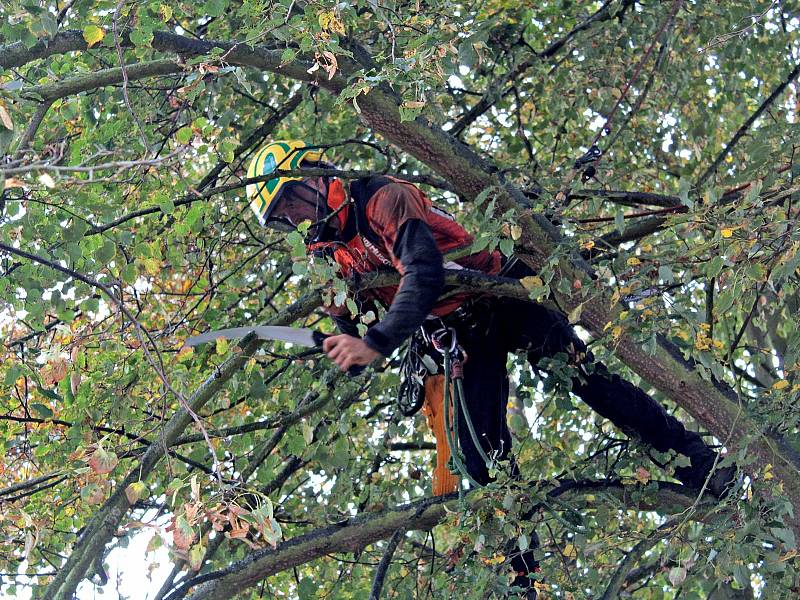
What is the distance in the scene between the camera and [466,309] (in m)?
4.38

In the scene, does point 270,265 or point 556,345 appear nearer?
point 556,345

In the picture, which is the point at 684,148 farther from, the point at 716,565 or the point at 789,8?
the point at 716,565

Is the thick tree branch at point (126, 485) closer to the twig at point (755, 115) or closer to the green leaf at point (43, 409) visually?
the green leaf at point (43, 409)

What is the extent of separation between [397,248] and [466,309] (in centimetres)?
80

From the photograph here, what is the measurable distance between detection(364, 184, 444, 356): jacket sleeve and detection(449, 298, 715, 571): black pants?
2.39 feet

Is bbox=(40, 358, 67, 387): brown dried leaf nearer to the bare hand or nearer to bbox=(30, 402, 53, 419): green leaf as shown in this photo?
the bare hand

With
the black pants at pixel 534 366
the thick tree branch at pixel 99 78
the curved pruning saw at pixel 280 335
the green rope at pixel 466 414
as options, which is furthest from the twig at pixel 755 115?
the thick tree branch at pixel 99 78

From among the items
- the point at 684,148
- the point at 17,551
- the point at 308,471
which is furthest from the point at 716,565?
the point at 17,551

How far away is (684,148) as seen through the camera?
6.35 meters

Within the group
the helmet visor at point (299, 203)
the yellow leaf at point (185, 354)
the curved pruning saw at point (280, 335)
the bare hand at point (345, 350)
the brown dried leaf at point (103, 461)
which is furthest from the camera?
the helmet visor at point (299, 203)

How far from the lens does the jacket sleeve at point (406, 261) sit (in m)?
3.41

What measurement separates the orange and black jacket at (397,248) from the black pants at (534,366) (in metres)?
0.23

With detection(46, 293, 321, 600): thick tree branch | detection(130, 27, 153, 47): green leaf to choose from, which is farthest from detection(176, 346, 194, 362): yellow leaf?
detection(130, 27, 153, 47): green leaf

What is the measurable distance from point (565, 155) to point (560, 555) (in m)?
2.90
